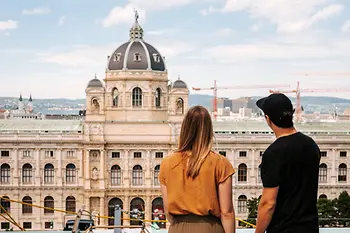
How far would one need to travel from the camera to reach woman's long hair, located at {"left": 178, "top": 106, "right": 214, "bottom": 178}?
891cm

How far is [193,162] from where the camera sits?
891 cm

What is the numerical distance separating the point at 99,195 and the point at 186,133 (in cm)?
5867

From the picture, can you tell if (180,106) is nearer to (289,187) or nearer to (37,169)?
(37,169)

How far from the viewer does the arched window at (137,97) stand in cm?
7044

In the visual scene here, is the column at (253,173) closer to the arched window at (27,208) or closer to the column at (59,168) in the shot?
the column at (59,168)

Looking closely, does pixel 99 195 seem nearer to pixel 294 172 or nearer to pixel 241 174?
pixel 241 174

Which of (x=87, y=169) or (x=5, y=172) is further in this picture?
(x=87, y=169)

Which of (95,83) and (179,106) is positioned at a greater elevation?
(95,83)

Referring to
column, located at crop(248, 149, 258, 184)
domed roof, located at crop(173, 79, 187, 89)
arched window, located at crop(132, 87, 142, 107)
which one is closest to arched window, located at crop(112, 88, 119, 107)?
arched window, located at crop(132, 87, 142, 107)

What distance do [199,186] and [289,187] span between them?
3.72ft

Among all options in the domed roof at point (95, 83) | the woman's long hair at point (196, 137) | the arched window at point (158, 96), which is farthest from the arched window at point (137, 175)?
the woman's long hair at point (196, 137)

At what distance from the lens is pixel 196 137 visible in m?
8.98

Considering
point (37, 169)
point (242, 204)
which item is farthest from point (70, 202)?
point (242, 204)

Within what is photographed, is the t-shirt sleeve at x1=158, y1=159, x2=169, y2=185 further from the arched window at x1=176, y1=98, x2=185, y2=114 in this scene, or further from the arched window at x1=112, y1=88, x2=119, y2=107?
the arched window at x1=176, y1=98, x2=185, y2=114
